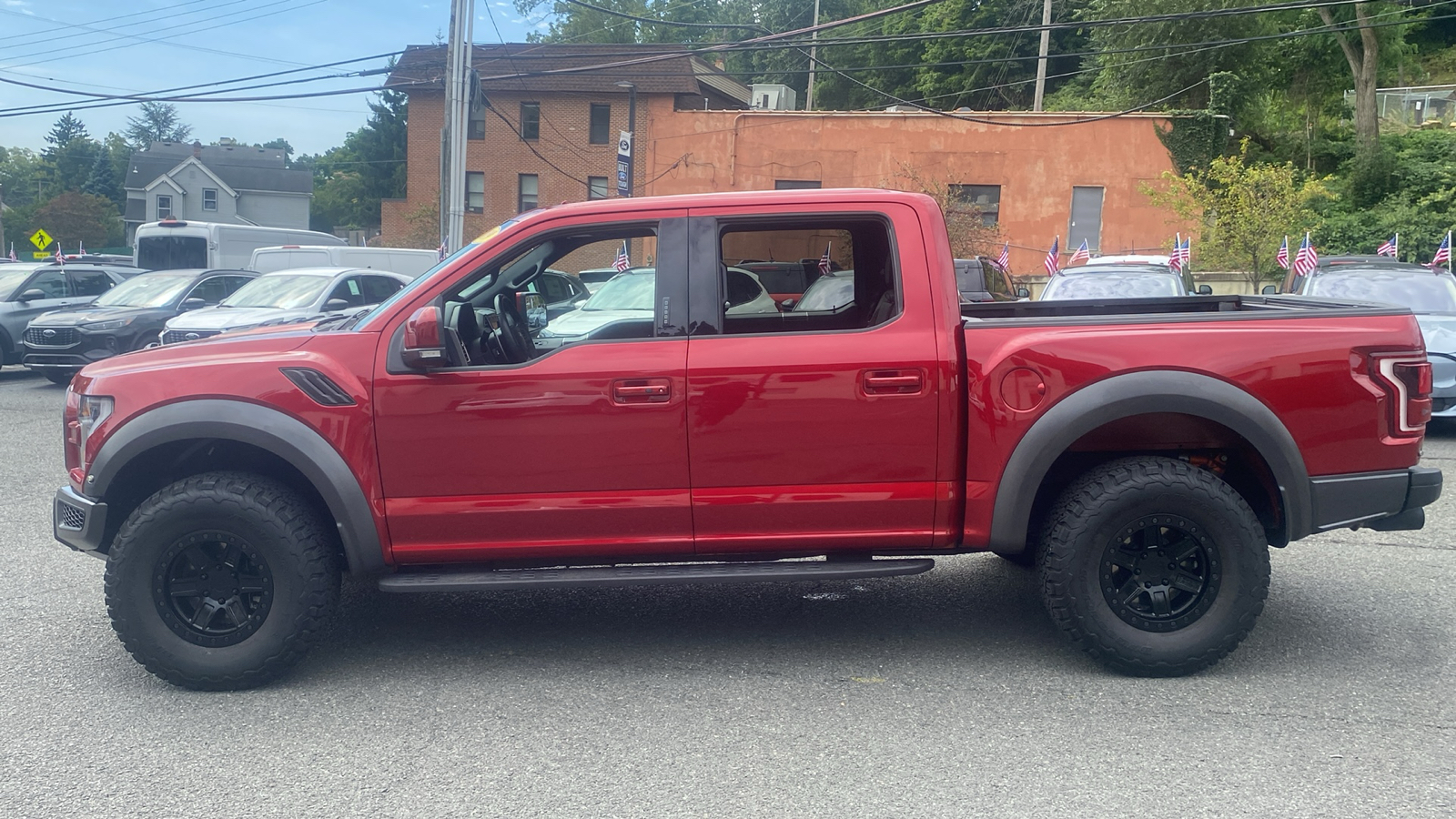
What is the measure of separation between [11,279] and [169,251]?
5996 millimetres

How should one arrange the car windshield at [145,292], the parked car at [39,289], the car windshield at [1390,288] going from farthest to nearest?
the parked car at [39,289] → the car windshield at [145,292] → the car windshield at [1390,288]

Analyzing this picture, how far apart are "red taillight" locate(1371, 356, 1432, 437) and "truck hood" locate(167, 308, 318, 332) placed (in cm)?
1182

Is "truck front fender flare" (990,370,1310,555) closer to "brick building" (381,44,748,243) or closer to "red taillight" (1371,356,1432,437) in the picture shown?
"red taillight" (1371,356,1432,437)

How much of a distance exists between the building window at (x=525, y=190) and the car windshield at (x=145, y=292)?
86.7ft

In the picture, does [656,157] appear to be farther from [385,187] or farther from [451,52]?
[385,187]

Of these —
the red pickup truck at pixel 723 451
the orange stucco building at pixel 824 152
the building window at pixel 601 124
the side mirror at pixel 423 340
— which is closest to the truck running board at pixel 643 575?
the red pickup truck at pixel 723 451

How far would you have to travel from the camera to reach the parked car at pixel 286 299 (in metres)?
13.7

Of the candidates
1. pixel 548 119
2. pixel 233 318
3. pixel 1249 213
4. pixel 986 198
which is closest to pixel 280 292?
pixel 233 318

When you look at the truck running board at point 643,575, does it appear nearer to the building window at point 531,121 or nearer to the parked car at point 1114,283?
the parked car at point 1114,283

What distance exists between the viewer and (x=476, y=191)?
1697 inches

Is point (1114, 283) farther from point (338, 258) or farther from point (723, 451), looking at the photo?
point (338, 258)

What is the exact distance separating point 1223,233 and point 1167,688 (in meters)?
24.0

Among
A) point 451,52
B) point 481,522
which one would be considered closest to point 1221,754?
point 481,522

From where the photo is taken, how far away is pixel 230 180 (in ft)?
242
